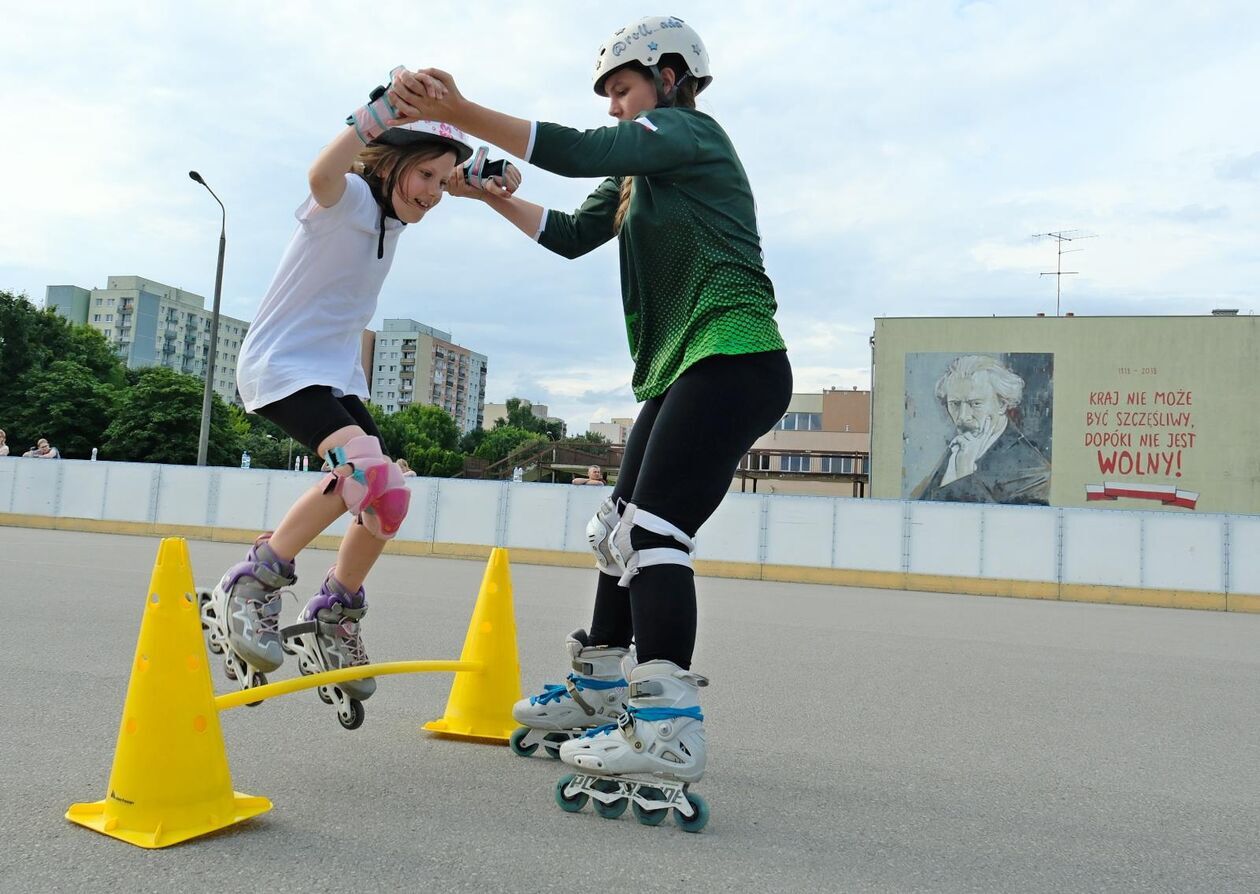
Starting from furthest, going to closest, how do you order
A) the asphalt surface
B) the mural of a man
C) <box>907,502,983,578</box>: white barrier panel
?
the mural of a man
<box>907,502,983,578</box>: white barrier panel
the asphalt surface

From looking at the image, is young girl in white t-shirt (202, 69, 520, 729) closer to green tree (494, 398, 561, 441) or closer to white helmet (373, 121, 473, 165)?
white helmet (373, 121, 473, 165)

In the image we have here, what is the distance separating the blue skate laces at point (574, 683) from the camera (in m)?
3.27

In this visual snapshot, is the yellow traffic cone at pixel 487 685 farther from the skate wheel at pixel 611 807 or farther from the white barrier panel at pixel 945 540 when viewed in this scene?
the white barrier panel at pixel 945 540

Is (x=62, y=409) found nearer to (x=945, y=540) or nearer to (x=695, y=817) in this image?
(x=945, y=540)

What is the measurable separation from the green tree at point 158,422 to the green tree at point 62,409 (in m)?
0.94

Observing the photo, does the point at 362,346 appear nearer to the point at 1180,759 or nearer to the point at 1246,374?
the point at 1180,759

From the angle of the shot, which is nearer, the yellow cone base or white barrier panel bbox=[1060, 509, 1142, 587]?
the yellow cone base

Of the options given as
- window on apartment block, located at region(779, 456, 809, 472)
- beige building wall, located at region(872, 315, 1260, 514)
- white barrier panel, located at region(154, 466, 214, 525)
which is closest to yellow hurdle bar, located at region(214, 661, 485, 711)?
white barrier panel, located at region(154, 466, 214, 525)

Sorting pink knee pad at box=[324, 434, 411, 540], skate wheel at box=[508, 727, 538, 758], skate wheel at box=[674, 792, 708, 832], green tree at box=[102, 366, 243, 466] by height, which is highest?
green tree at box=[102, 366, 243, 466]

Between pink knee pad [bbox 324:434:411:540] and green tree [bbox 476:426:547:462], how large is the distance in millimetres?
112169

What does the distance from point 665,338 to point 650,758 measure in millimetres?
1249

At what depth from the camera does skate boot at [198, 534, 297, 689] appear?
3008 millimetres

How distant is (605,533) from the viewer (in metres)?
2.95

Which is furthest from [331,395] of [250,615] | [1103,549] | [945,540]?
[1103,549]
